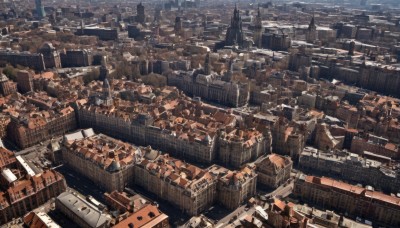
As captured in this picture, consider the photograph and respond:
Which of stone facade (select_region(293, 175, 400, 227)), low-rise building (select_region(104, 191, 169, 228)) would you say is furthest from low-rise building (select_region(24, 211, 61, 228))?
stone facade (select_region(293, 175, 400, 227))

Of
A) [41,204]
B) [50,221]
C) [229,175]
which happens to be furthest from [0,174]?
[229,175]

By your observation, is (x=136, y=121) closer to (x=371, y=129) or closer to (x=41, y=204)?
(x=41, y=204)

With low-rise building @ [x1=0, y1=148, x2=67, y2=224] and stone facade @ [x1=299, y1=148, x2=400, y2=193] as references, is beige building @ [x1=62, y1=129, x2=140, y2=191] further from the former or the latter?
stone facade @ [x1=299, y1=148, x2=400, y2=193]

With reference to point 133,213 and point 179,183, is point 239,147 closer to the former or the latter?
point 179,183

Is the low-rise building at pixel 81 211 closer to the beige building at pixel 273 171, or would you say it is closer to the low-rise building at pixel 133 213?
the low-rise building at pixel 133 213

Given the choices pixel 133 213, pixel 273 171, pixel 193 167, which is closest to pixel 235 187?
pixel 193 167
